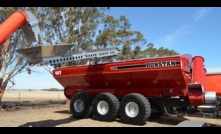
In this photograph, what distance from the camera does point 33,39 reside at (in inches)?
268

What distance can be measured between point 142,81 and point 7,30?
6286 millimetres

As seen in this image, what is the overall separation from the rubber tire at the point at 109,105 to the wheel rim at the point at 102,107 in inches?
4.1

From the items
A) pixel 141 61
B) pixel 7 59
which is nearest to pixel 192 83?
pixel 141 61

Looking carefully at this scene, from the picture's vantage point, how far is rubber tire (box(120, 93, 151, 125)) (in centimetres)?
983

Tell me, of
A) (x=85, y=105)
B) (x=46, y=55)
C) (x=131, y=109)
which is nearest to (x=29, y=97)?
(x=85, y=105)

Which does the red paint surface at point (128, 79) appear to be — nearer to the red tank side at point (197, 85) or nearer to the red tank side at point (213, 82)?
the red tank side at point (197, 85)

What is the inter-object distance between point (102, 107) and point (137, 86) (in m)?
1.70

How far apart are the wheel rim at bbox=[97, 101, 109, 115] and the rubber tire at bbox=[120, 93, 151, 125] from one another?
2.72ft

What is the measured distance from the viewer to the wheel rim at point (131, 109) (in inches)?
402

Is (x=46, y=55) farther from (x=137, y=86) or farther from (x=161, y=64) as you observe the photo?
(x=137, y=86)

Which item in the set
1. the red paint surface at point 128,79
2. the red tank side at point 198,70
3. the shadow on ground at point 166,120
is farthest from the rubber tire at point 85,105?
the red tank side at point 198,70

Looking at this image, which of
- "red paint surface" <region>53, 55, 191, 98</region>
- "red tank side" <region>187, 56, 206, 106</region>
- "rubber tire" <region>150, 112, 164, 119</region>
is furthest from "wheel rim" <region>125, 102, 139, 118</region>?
"red tank side" <region>187, 56, 206, 106</region>

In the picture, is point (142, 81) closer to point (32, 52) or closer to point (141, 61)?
point (141, 61)

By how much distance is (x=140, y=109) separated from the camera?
32.6ft
